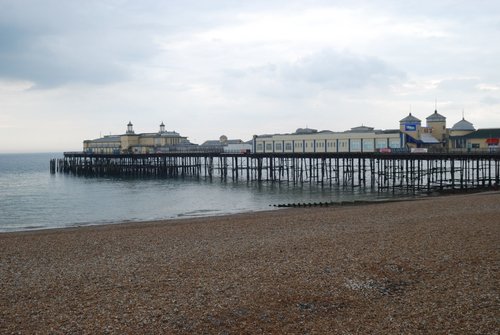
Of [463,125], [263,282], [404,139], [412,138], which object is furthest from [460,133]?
[263,282]

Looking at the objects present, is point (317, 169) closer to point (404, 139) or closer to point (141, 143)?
point (404, 139)

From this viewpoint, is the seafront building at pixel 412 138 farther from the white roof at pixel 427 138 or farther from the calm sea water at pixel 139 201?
the calm sea water at pixel 139 201

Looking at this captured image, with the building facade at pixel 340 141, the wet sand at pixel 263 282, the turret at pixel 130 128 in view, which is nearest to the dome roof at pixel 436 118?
the building facade at pixel 340 141

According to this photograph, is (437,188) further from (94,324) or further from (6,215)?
(94,324)

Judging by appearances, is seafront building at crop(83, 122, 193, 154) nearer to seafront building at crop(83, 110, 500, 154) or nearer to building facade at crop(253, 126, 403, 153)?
seafront building at crop(83, 110, 500, 154)

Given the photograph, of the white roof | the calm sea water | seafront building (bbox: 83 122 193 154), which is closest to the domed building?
the white roof

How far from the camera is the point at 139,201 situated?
123ft

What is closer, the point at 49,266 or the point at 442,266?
the point at 442,266

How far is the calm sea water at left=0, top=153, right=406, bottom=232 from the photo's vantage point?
95.8 feet

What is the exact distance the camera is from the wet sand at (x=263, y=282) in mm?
8617

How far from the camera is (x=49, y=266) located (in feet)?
43.7

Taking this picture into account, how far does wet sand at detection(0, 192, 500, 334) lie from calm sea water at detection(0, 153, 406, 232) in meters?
11.6

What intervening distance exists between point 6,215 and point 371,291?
88.1 feet

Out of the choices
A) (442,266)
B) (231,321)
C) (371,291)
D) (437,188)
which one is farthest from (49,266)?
(437,188)
